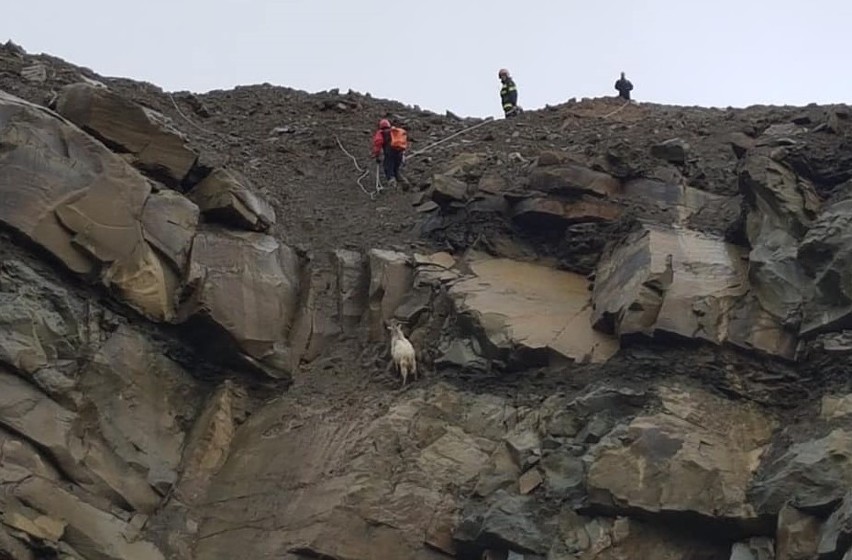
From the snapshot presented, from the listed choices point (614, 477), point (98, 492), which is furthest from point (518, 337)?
point (98, 492)

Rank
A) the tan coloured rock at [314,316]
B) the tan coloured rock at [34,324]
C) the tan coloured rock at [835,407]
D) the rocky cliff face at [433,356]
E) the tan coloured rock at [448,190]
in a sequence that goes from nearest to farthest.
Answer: the rocky cliff face at [433,356]
the tan coloured rock at [835,407]
the tan coloured rock at [34,324]
the tan coloured rock at [314,316]
the tan coloured rock at [448,190]

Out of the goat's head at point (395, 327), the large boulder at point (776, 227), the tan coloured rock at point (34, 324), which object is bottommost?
the goat's head at point (395, 327)

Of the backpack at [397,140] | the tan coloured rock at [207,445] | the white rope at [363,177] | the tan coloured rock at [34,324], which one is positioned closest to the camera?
the tan coloured rock at [34,324]

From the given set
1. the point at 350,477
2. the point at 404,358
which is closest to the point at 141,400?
the point at 350,477

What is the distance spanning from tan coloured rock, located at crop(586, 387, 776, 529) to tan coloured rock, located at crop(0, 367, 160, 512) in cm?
509

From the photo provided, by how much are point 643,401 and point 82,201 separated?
23.1ft

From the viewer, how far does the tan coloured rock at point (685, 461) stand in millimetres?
13812

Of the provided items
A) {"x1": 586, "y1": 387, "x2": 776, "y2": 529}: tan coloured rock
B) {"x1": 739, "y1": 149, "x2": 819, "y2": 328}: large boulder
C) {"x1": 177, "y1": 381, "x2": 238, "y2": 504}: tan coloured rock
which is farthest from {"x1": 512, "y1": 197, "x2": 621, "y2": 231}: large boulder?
{"x1": 177, "y1": 381, "x2": 238, "y2": 504}: tan coloured rock

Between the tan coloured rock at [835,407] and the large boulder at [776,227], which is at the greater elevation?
the large boulder at [776,227]

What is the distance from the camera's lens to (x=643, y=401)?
15.1 m

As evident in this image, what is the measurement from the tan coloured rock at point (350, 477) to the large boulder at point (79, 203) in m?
2.20

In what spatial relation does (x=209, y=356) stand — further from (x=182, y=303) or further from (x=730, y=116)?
(x=730, y=116)

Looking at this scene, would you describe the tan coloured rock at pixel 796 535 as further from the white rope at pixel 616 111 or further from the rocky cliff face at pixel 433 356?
the white rope at pixel 616 111

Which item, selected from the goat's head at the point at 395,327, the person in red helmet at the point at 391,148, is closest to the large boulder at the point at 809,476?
the goat's head at the point at 395,327
